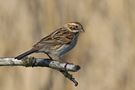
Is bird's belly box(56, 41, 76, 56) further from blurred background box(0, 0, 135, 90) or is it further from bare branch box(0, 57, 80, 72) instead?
blurred background box(0, 0, 135, 90)

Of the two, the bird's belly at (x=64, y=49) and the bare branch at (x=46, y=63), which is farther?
the bird's belly at (x=64, y=49)

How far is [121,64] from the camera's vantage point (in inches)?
264

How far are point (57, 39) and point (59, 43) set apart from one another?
83 millimetres

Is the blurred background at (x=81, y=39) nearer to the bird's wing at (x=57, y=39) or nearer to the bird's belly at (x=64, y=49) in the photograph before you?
the bird's wing at (x=57, y=39)

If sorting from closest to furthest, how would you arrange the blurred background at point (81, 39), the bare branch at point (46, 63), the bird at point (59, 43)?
the bare branch at point (46, 63) → the bird at point (59, 43) → the blurred background at point (81, 39)

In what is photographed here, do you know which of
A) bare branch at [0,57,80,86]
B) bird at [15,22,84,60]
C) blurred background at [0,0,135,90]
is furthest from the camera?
blurred background at [0,0,135,90]

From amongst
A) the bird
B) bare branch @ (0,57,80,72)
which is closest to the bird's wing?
the bird

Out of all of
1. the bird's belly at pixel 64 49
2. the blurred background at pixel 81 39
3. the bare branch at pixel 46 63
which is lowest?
the blurred background at pixel 81 39

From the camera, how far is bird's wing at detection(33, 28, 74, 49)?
5.29 meters

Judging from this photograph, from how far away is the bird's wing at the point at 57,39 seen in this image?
5285 mm

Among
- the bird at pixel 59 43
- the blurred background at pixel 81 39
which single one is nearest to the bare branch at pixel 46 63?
the bird at pixel 59 43

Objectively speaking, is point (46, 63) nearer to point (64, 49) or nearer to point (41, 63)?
point (41, 63)

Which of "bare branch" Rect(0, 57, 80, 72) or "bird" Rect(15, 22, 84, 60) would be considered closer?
"bare branch" Rect(0, 57, 80, 72)

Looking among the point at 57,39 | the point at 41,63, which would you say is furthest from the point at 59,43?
the point at 41,63
